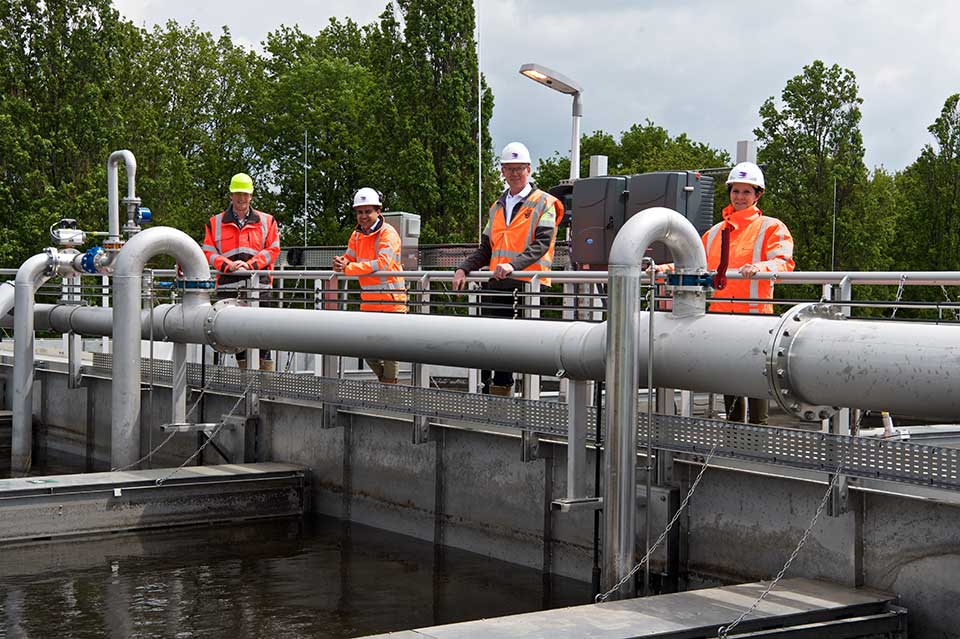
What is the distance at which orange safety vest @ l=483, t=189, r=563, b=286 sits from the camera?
1055 centimetres

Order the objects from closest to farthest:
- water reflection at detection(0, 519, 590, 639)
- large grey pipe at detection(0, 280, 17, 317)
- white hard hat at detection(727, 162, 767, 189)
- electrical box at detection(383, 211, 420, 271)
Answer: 1. water reflection at detection(0, 519, 590, 639)
2. white hard hat at detection(727, 162, 767, 189)
3. large grey pipe at detection(0, 280, 17, 317)
4. electrical box at detection(383, 211, 420, 271)

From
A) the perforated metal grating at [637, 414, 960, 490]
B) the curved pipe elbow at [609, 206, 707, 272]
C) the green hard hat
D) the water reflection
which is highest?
the green hard hat

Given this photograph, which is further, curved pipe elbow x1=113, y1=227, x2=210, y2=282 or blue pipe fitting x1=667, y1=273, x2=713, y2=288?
curved pipe elbow x1=113, y1=227, x2=210, y2=282

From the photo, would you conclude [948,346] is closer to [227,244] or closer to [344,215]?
[227,244]

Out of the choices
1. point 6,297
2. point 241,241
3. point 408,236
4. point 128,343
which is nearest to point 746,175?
point 128,343

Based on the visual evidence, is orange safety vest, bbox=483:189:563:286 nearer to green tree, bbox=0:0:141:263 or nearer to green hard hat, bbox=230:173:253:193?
green hard hat, bbox=230:173:253:193

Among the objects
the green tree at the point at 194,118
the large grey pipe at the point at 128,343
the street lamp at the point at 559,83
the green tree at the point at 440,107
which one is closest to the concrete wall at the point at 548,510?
the large grey pipe at the point at 128,343

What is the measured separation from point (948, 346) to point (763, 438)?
1.45m

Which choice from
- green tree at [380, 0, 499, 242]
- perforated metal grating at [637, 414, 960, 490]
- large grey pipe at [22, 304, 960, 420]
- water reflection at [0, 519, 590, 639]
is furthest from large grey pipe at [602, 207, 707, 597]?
green tree at [380, 0, 499, 242]

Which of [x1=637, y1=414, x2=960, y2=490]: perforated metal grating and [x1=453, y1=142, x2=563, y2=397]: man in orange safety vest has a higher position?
[x1=453, y1=142, x2=563, y2=397]: man in orange safety vest

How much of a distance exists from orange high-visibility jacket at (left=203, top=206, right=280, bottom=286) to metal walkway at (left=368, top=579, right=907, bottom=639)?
315 inches

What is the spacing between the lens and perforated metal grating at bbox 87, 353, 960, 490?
709cm

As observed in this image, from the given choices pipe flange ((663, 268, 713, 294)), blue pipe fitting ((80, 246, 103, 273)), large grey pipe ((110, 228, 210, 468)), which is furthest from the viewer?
blue pipe fitting ((80, 246, 103, 273))

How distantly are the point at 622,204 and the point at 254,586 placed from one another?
457 cm
